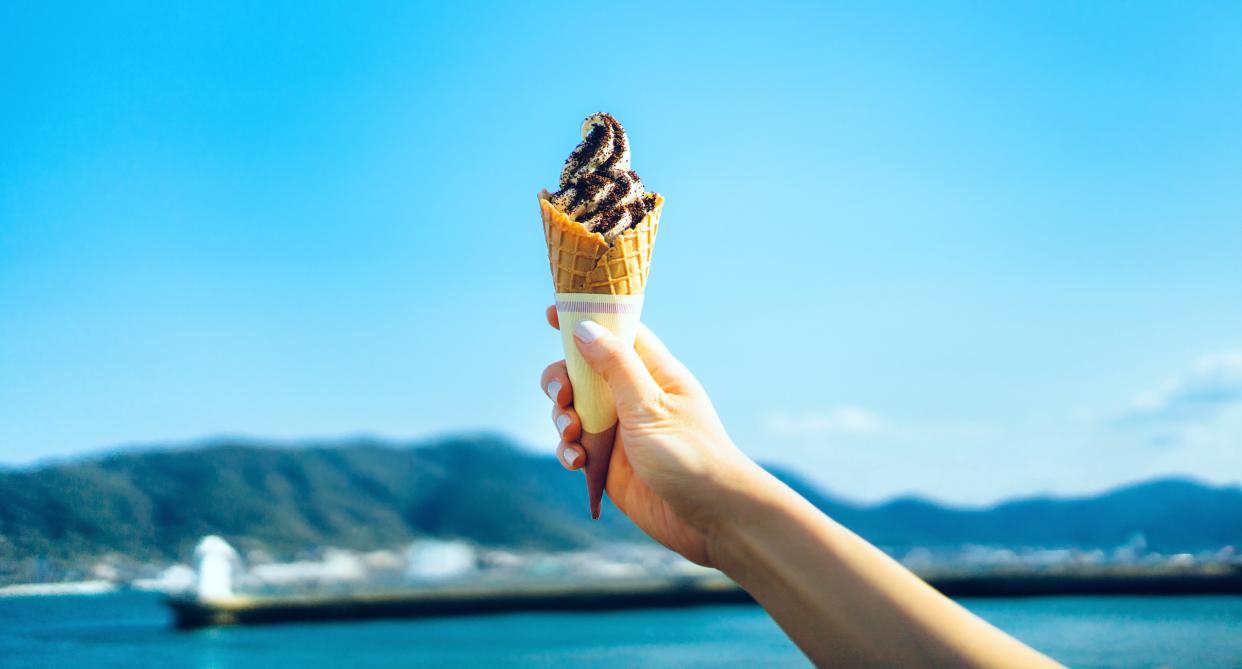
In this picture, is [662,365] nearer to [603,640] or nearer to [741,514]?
[741,514]

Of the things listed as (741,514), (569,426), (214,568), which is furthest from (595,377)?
(214,568)

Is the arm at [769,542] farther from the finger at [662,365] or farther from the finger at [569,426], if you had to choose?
the finger at [569,426]

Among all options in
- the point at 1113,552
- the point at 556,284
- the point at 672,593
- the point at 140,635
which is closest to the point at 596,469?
the point at 556,284

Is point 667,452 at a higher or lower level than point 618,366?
lower

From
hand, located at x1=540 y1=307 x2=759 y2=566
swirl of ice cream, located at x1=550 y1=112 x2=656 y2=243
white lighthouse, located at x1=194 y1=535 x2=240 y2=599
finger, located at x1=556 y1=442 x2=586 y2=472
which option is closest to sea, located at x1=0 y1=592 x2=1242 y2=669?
white lighthouse, located at x1=194 y1=535 x2=240 y2=599

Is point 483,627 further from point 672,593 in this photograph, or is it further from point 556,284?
point 556,284

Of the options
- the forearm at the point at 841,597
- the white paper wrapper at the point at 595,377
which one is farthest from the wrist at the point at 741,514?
the white paper wrapper at the point at 595,377

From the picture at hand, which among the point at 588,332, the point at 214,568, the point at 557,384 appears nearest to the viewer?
the point at 588,332

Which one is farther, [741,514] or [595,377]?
[595,377]
